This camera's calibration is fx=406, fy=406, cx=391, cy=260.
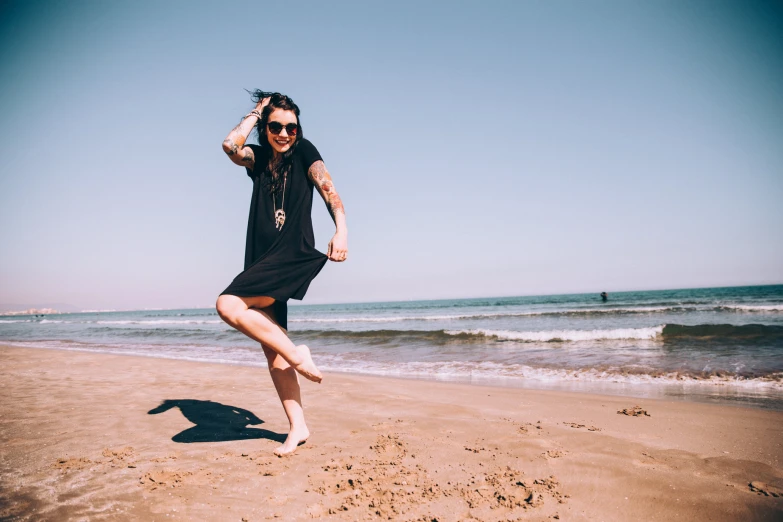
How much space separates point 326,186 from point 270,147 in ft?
1.64

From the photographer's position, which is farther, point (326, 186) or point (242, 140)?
point (326, 186)

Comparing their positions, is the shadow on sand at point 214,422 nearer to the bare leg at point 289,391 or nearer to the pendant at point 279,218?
the bare leg at point 289,391

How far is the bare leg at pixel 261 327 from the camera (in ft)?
7.84

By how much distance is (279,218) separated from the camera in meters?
2.68

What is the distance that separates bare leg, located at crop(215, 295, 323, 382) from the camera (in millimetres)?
2391

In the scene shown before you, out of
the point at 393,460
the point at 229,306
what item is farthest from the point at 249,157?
the point at 393,460

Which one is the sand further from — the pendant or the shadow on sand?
the pendant

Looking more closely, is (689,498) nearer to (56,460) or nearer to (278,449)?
(278,449)

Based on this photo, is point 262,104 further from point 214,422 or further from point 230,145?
point 214,422

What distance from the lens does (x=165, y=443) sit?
2.95m

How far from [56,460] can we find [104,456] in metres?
0.26

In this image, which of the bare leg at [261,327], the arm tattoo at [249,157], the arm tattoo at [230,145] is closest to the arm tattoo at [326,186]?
the arm tattoo at [249,157]

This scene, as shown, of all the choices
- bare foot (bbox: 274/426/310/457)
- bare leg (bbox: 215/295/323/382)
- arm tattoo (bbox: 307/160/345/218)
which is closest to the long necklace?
arm tattoo (bbox: 307/160/345/218)

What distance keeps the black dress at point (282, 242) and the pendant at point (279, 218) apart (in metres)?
0.02
